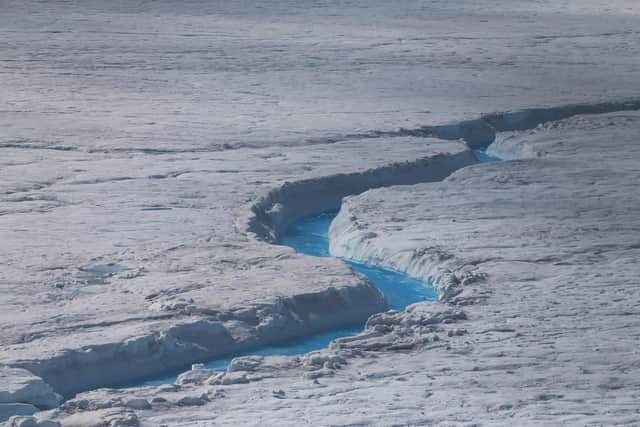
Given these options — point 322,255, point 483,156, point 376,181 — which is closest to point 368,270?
point 322,255

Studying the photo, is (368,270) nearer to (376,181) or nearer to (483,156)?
(376,181)

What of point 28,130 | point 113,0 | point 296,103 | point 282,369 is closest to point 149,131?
point 28,130

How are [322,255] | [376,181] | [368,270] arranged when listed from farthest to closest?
1. [376,181]
2. [322,255]
3. [368,270]

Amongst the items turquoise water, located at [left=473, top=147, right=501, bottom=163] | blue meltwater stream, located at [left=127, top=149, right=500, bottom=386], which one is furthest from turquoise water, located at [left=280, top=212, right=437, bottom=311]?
turquoise water, located at [left=473, top=147, right=501, bottom=163]

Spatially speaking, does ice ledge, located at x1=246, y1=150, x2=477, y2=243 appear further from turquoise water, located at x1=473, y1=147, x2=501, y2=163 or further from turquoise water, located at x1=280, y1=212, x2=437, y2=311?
turquoise water, located at x1=473, y1=147, x2=501, y2=163

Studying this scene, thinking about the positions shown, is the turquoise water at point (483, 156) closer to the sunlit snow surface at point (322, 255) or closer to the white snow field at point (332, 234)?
the white snow field at point (332, 234)

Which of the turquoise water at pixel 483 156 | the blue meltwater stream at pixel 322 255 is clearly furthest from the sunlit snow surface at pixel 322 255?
the turquoise water at pixel 483 156
